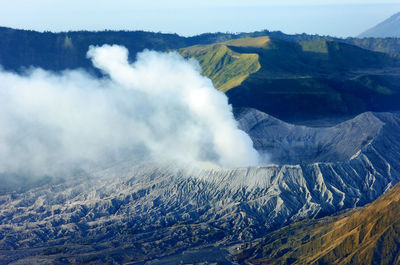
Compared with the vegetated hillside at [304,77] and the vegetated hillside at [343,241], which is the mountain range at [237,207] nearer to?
the vegetated hillside at [343,241]

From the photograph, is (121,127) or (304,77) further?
(304,77)

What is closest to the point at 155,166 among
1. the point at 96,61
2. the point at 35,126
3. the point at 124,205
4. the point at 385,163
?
the point at 124,205

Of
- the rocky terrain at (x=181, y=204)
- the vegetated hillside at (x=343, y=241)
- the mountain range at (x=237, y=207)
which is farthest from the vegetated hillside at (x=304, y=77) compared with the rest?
the vegetated hillside at (x=343, y=241)

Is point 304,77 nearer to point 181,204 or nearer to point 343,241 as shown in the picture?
point 181,204

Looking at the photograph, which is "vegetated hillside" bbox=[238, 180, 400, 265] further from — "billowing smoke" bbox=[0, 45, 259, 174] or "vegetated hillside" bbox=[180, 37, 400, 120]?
"vegetated hillside" bbox=[180, 37, 400, 120]

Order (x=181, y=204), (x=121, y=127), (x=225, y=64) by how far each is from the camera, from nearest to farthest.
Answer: (x=181, y=204)
(x=121, y=127)
(x=225, y=64)

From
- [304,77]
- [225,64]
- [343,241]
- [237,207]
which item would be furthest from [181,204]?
[225,64]

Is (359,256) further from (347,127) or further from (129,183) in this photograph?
(347,127)
